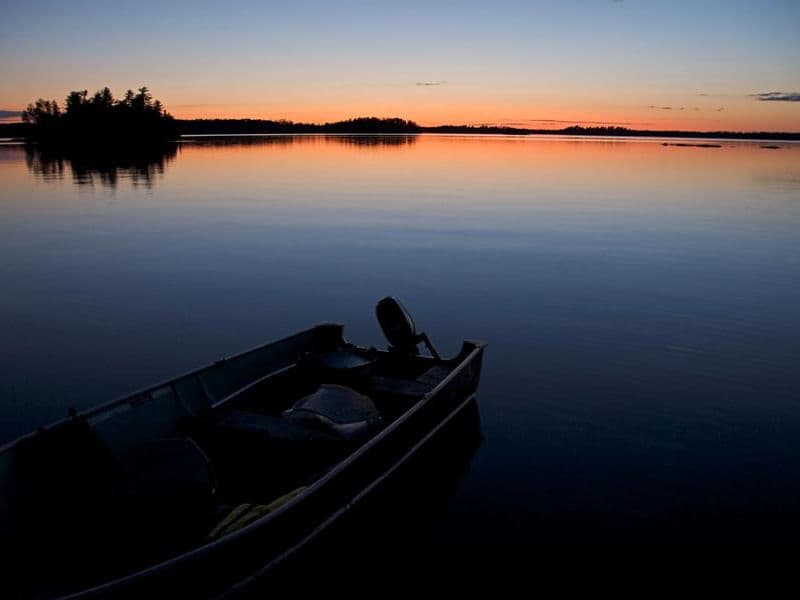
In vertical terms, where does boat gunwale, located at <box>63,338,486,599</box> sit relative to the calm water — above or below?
above

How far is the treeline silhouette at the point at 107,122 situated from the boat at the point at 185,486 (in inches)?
5857

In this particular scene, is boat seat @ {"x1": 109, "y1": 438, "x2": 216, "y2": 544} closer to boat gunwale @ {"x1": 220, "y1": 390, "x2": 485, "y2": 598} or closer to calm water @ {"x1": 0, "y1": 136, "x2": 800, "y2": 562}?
boat gunwale @ {"x1": 220, "y1": 390, "x2": 485, "y2": 598}

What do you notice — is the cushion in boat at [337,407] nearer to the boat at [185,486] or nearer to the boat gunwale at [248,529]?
the boat at [185,486]

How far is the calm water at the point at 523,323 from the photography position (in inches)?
320

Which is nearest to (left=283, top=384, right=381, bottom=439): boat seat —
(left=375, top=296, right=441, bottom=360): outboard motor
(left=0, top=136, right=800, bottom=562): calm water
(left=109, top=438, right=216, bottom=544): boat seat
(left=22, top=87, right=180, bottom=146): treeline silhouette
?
(left=0, top=136, right=800, bottom=562): calm water

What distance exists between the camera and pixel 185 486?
556 cm

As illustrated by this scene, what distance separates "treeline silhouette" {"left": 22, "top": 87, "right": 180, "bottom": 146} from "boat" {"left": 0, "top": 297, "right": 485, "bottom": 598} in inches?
5857

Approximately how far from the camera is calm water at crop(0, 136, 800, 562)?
8133 millimetres

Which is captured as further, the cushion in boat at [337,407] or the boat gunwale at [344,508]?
the cushion in boat at [337,407]

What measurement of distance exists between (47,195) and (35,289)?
26.6 meters

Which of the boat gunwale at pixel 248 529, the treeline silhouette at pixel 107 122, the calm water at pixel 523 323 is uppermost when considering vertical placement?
the treeline silhouette at pixel 107 122

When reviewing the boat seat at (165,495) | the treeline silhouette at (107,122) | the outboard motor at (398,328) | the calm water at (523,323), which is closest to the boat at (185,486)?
the boat seat at (165,495)

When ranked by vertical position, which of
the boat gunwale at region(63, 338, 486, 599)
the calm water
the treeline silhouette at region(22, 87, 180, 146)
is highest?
the treeline silhouette at region(22, 87, 180, 146)

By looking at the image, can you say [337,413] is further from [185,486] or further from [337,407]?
[185,486]
